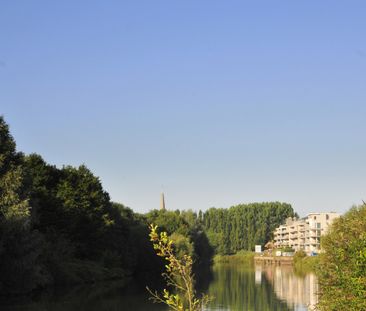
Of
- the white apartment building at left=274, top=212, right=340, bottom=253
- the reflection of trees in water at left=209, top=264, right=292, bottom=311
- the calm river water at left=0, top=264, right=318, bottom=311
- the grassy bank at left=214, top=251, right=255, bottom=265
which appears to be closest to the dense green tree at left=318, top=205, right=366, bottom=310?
the calm river water at left=0, top=264, right=318, bottom=311

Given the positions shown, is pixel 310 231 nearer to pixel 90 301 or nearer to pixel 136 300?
pixel 136 300

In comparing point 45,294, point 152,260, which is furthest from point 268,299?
point 152,260

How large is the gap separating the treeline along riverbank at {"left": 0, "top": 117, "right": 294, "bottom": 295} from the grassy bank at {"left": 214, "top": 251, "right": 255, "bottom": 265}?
56088mm

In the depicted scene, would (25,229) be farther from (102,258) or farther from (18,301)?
(102,258)

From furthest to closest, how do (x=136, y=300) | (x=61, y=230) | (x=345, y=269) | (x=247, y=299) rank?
(x=61, y=230) < (x=247, y=299) < (x=136, y=300) < (x=345, y=269)

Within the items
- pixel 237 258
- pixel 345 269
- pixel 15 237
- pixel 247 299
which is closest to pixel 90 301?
pixel 15 237

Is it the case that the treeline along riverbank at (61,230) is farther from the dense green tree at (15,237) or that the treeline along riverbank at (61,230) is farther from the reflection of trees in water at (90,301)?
the reflection of trees in water at (90,301)

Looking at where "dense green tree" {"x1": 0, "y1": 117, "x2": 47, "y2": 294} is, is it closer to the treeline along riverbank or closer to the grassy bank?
the treeline along riverbank

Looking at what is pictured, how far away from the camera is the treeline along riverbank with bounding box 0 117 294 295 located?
5003 centimetres

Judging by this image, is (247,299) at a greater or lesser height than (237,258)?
greater

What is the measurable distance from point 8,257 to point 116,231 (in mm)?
40109

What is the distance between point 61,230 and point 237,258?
116593mm

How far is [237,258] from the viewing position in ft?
593

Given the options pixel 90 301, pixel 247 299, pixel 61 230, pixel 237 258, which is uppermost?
pixel 61 230
